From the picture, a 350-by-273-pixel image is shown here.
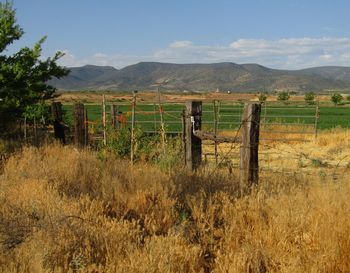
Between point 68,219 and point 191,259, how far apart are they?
1622 mm

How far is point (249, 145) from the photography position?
706 cm

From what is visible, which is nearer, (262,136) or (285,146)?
(285,146)

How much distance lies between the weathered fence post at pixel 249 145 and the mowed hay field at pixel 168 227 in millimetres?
251

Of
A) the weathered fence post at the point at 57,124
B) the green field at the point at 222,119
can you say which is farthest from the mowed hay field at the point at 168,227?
the weathered fence post at the point at 57,124

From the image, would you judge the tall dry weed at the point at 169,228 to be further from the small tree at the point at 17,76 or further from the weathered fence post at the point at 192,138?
the small tree at the point at 17,76

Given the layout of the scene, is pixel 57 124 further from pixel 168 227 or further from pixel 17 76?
pixel 168 227

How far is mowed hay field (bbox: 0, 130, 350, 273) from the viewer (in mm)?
4352

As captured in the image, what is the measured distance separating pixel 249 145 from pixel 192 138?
7.28ft

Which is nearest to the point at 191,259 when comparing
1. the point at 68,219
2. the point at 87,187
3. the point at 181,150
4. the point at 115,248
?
the point at 115,248

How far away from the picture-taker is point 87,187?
7465 millimetres

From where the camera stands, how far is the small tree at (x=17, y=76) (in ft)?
45.6

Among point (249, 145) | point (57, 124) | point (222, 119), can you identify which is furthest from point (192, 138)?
point (222, 119)

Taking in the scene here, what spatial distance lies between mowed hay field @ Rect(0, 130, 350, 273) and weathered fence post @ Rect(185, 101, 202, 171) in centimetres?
125

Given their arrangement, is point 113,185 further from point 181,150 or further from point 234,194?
point 181,150
